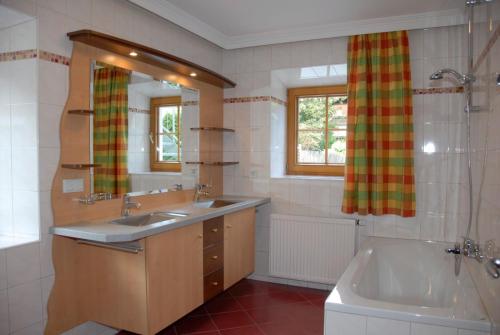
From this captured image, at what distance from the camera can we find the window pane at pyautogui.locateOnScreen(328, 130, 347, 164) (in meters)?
3.81

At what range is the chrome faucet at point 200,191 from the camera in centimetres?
344

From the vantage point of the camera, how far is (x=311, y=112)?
3.95 metres

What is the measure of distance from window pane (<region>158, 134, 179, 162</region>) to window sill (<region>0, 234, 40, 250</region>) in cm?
110

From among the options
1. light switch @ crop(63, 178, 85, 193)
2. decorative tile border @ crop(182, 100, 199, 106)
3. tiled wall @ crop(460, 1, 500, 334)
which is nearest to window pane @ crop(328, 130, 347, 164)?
decorative tile border @ crop(182, 100, 199, 106)

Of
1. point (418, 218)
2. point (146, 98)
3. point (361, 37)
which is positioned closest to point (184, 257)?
point (146, 98)

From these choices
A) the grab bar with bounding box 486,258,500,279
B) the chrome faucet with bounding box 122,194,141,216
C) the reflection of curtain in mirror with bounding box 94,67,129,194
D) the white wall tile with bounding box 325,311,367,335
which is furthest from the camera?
the chrome faucet with bounding box 122,194,141,216

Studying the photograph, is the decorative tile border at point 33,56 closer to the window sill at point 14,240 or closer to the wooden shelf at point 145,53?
the wooden shelf at point 145,53

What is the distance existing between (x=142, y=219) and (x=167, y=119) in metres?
0.86

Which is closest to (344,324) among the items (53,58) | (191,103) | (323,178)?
(323,178)

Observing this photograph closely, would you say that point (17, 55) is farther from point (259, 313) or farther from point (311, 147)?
point (311, 147)

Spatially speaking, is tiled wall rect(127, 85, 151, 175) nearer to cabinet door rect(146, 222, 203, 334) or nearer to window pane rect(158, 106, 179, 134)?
window pane rect(158, 106, 179, 134)

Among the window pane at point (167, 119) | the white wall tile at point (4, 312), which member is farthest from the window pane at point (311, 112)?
the white wall tile at point (4, 312)

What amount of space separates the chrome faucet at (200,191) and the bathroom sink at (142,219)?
0.70 meters

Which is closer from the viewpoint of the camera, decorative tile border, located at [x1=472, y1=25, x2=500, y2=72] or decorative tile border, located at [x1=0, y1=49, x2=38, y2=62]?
decorative tile border, located at [x1=472, y1=25, x2=500, y2=72]
